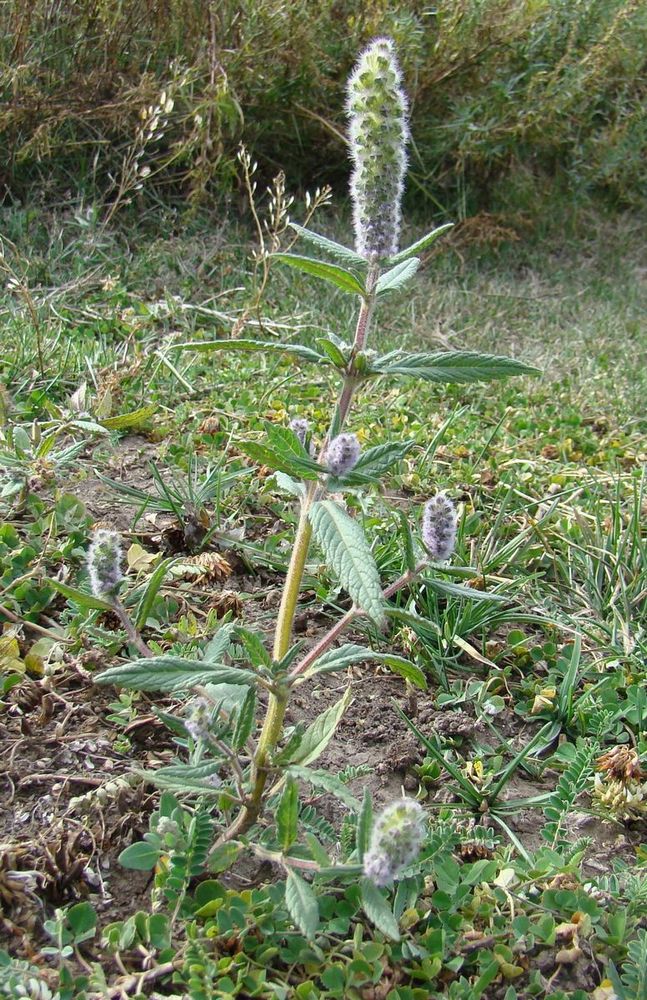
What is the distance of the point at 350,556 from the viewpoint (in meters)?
1.14

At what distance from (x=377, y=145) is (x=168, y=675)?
0.79 m

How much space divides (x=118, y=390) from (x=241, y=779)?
65.3 inches

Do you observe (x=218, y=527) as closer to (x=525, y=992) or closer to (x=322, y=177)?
(x=525, y=992)

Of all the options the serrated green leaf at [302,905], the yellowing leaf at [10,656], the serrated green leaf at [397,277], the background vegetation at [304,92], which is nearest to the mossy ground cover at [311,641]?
the yellowing leaf at [10,656]

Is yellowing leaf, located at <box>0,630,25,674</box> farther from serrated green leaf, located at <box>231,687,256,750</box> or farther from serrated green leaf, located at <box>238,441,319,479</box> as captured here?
serrated green leaf, located at <box>238,441,319,479</box>

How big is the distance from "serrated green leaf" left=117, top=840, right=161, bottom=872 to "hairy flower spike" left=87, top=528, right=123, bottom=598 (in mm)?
373

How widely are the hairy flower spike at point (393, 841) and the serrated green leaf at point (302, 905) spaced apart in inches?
4.3

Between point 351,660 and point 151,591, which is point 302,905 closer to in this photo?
point 351,660

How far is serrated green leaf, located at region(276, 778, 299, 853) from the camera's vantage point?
1160 mm

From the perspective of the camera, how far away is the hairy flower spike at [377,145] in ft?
3.92

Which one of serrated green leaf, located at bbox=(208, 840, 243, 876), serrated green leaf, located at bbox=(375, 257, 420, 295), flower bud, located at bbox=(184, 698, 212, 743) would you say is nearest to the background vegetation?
serrated green leaf, located at bbox=(375, 257, 420, 295)

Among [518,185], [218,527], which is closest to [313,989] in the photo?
[218,527]

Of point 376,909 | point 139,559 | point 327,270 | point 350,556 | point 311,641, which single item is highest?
point 327,270

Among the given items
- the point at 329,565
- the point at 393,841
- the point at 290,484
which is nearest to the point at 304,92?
the point at 290,484
